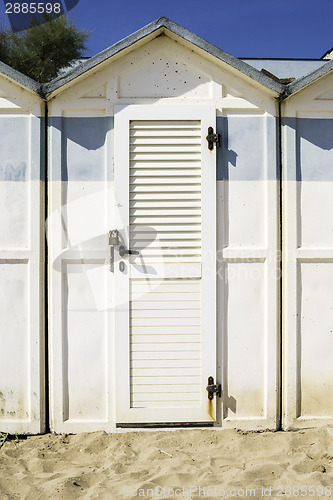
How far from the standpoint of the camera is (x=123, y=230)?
4.18 meters

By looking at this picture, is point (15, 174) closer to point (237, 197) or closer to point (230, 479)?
point (237, 197)

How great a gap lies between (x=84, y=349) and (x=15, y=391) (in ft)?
2.29

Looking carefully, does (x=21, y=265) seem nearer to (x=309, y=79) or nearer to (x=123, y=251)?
(x=123, y=251)

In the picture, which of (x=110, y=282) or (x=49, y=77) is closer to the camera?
(x=110, y=282)

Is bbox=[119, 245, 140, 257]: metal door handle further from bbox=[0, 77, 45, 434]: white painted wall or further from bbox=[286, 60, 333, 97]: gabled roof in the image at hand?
bbox=[286, 60, 333, 97]: gabled roof

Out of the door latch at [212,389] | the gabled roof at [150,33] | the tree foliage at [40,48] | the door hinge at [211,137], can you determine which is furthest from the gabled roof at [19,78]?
the tree foliage at [40,48]

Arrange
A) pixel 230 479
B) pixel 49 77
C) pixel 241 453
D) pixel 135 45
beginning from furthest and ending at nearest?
pixel 49 77 < pixel 135 45 < pixel 241 453 < pixel 230 479

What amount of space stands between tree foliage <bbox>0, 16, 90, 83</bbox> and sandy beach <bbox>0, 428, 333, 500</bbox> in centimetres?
936

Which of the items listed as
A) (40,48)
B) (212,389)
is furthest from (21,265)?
(40,48)

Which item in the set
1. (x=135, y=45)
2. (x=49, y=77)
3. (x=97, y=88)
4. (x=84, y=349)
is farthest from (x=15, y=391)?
(x=49, y=77)

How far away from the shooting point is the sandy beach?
10.8ft

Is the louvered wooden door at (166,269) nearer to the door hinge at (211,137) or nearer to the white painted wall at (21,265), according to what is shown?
the door hinge at (211,137)

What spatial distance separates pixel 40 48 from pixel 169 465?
10.4m

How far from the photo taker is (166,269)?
4219 millimetres
